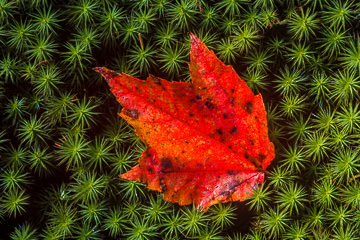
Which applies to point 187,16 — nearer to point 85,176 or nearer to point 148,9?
point 148,9

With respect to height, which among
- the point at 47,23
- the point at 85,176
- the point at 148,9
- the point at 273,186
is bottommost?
the point at 85,176

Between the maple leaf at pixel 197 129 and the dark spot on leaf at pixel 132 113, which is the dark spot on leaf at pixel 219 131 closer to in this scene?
the maple leaf at pixel 197 129

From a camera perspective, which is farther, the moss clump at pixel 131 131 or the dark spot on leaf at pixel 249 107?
the moss clump at pixel 131 131

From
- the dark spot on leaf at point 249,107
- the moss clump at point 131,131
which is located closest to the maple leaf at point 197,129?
the dark spot on leaf at point 249,107

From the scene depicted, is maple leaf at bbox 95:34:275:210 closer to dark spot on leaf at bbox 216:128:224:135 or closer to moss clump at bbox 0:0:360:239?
dark spot on leaf at bbox 216:128:224:135

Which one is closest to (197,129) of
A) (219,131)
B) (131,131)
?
(219,131)

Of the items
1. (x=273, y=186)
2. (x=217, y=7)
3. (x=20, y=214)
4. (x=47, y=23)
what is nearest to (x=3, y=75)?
(x=47, y=23)
